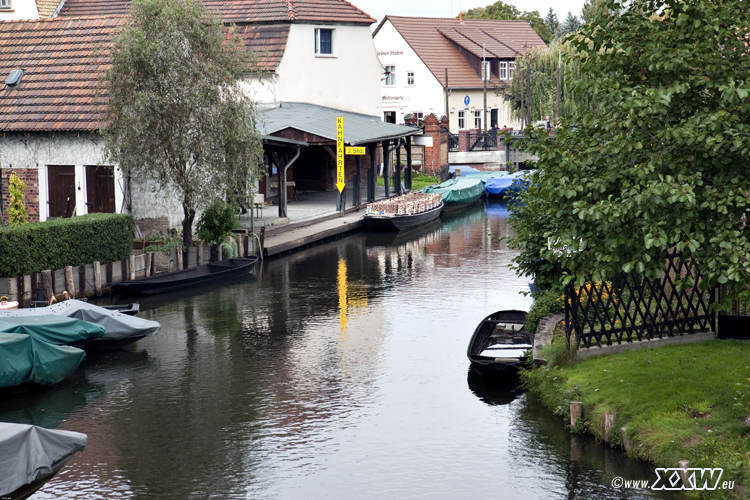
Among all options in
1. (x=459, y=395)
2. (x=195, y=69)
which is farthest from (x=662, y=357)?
(x=195, y=69)

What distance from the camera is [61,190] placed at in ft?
91.2

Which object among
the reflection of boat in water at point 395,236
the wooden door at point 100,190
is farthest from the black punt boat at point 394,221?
the wooden door at point 100,190

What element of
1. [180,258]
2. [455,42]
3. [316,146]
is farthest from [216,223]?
[455,42]

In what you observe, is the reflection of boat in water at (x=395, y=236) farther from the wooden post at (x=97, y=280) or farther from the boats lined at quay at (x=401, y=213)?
the wooden post at (x=97, y=280)

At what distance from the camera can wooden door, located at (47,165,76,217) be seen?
27.6m

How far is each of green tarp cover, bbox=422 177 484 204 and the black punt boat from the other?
19.8ft

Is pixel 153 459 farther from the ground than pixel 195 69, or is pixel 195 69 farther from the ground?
pixel 195 69

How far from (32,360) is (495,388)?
26.4 feet

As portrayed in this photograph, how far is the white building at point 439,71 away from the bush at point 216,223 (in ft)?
138

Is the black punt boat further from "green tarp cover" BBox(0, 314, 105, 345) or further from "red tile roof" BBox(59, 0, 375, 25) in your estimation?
"green tarp cover" BBox(0, 314, 105, 345)

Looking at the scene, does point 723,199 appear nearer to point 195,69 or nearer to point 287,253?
point 195,69

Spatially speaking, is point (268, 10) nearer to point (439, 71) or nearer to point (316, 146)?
point (316, 146)

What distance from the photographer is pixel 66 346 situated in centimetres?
1575

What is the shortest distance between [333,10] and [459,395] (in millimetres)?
34544
